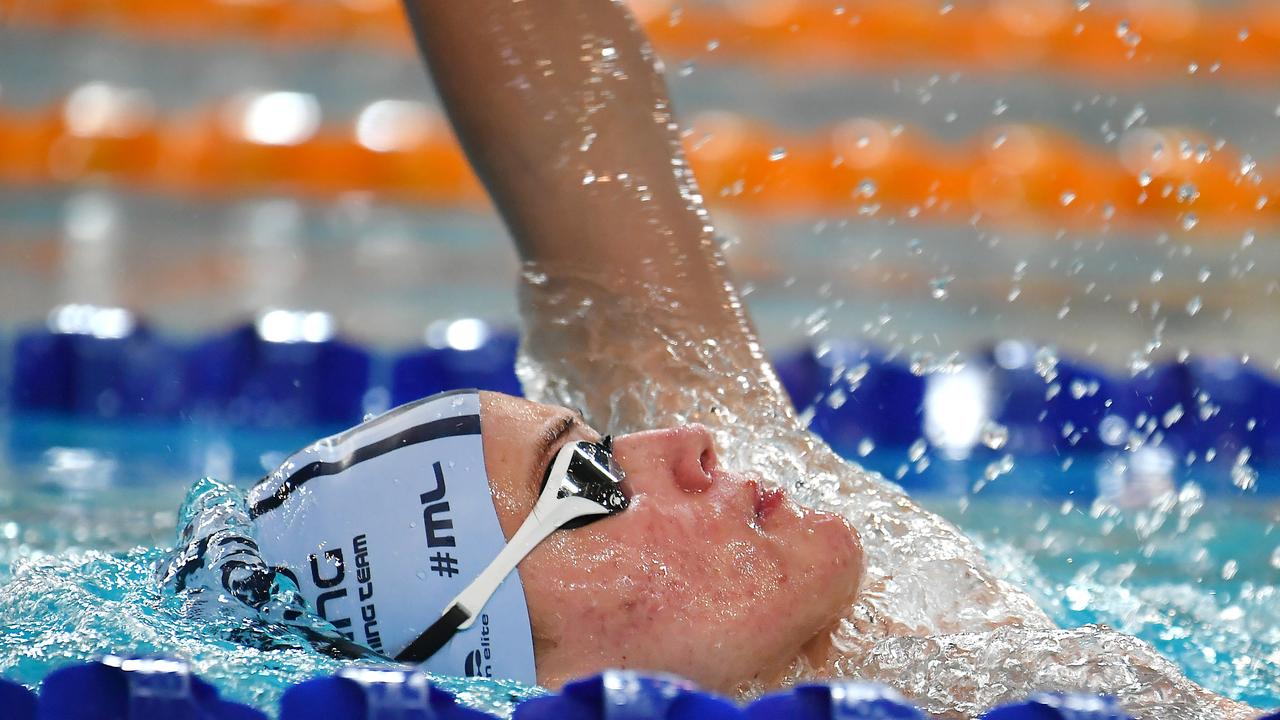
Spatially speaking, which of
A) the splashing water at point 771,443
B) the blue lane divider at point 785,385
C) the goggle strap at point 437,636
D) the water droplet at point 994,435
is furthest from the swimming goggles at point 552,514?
the water droplet at point 994,435

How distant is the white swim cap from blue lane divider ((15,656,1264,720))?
7 cm

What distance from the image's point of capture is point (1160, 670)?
1.20 meters

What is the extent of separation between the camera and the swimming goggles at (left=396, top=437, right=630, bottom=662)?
3.84ft

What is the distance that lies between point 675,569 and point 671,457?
0.12m

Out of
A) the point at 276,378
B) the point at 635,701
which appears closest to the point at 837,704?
the point at 635,701

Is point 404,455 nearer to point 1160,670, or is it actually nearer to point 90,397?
point 1160,670

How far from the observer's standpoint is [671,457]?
1.27m

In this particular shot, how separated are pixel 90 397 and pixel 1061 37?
3.81 meters

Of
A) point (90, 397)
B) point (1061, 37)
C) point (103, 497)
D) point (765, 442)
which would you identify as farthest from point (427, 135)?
point (765, 442)

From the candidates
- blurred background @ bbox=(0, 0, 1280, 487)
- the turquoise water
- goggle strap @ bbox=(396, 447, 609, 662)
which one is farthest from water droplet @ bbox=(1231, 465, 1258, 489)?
goggle strap @ bbox=(396, 447, 609, 662)

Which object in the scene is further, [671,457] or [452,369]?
[452,369]

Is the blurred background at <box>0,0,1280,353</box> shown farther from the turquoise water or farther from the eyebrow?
the eyebrow

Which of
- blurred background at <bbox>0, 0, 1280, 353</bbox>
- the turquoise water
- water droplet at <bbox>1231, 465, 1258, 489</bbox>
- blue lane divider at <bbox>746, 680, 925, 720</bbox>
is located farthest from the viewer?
blurred background at <bbox>0, 0, 1280, 353</bbox>

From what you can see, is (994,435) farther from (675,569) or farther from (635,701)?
(635,701)
